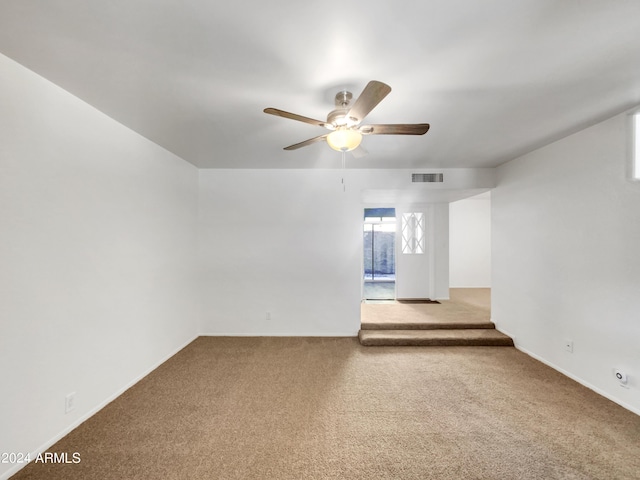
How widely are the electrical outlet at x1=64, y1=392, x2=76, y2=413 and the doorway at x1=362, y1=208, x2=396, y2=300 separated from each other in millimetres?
5850

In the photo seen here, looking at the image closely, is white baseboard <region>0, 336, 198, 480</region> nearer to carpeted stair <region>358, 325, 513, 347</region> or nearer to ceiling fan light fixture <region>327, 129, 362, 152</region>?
carpeted stair <region>358, 325, 513, 347</region>

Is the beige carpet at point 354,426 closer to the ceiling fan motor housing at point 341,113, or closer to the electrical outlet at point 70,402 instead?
the electrical outlet at point 70,402

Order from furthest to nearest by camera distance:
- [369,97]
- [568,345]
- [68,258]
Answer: [568,345] → [68,258] → [369,97]

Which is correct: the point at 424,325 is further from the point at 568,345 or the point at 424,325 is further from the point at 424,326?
the point at 568,345

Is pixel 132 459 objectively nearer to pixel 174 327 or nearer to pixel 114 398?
pixel 114 398

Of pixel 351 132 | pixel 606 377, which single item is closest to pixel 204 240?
pixel 351 132

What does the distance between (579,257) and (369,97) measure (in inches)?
110

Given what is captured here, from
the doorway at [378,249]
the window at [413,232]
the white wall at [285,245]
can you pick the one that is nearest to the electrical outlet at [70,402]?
the white wall at [285,245]

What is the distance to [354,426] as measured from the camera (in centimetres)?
198


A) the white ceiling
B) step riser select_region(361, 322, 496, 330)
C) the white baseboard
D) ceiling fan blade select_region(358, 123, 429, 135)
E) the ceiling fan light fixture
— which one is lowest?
the white baseboard

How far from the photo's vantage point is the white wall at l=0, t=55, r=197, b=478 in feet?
5.11

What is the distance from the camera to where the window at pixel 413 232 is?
18.4 feet

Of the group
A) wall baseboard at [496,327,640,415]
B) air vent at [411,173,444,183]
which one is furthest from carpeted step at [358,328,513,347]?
air vent at [411,173,444,183]

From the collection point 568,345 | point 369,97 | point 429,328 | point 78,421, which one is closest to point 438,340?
point 429,328
